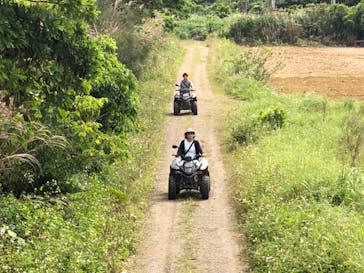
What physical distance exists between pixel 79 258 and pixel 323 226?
3905mm

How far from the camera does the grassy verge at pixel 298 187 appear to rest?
10102mm

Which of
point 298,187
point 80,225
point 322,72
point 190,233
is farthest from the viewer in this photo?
point 322,72

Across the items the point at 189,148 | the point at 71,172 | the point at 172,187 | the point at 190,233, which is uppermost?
the point at 189,148

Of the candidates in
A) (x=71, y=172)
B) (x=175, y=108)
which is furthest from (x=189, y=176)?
(x=175, y=108)

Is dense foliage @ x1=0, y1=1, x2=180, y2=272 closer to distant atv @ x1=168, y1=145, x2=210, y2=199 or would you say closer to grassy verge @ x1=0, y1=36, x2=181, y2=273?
grassy verge @ x1=0, y1=36, x2=181, y2=273

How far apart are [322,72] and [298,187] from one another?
33.6 meters

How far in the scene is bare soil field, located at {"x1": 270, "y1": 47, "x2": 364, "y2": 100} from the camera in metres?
37.1

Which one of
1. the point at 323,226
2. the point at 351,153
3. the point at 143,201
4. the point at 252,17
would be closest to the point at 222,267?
the point at 323,226

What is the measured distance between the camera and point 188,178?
15789 millimetres

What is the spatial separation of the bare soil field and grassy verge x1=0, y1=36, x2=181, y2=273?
20.9 metres

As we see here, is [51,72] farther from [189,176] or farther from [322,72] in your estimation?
[322,72]

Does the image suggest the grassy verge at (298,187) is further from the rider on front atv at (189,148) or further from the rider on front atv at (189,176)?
the rider on front atv at (189,148)

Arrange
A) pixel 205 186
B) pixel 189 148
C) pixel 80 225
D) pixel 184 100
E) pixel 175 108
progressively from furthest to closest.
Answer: pixel 184 100 → pixel 175 108 → pixel 189 148 → pixel 205 186 → pixel 80 225

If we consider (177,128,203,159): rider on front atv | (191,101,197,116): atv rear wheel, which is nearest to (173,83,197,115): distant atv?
(191,101,197,116): atv rear wheel
